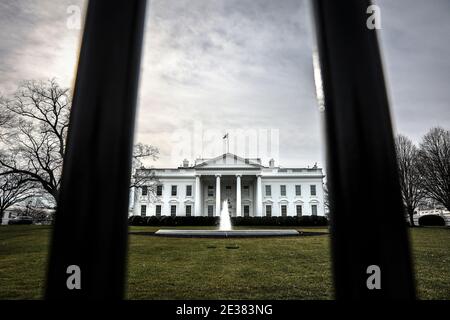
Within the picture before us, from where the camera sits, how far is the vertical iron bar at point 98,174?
2.38 feet

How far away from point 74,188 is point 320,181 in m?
61.9

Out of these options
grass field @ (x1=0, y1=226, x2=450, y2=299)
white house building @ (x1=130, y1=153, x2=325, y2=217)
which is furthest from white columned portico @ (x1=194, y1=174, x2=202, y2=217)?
grass field @ (x1=0, y1=226, x2=450, y2=299)

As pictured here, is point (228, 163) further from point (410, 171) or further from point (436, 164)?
point (436, 164)

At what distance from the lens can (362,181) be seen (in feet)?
2.31

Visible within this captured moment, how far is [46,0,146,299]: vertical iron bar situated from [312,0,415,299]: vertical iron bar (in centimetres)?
52

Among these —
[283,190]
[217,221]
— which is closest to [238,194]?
[217,221]

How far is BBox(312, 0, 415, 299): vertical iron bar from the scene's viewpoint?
693 millimetres

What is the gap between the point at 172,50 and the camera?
91.4 inches

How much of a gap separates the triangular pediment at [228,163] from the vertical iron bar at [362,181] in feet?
180

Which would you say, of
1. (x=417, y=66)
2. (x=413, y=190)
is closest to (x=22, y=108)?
(x=417, y=66)

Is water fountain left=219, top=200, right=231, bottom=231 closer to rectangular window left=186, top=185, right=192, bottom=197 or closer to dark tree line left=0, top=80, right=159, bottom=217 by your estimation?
rectangular window left=186, top=185, right=192, bottom=197

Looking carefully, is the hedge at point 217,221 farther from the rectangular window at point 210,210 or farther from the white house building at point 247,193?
the white house building at point 247,193

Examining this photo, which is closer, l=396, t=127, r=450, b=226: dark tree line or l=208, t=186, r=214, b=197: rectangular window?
l=396, t=127, r=450, b=226: dark tree line
